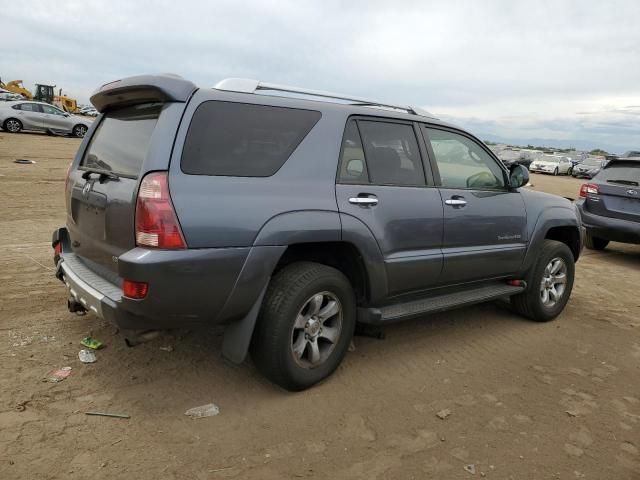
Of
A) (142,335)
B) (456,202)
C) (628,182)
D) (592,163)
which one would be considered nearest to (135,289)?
(142,335)

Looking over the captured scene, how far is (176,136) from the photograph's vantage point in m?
2.88

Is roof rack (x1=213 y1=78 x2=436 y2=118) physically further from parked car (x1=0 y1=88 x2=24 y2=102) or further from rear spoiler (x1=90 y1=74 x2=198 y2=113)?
parked car (x1=0 y1=88 x2=24 y2=102)

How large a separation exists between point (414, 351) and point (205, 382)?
1677mm

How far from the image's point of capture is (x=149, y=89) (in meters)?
3.02

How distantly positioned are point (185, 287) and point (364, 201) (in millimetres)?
1334

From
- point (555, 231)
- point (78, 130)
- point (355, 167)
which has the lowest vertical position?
Answer: point (78, 130)

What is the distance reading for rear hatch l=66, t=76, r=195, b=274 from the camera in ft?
9.52

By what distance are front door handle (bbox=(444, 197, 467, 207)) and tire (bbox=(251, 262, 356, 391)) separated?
1139 mm

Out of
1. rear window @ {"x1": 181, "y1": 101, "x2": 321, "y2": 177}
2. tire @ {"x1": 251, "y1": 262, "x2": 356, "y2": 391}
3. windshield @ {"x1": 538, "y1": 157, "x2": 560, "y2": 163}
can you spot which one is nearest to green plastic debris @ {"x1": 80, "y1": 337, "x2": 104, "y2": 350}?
tire @ {"x1": 251, "y1": 262, "x2": 356, "y2": 391}

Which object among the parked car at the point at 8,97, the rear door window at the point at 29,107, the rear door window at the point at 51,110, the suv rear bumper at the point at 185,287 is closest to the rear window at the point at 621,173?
the suv rear bumper at the point at 185,287

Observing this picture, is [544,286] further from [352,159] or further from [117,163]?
[117,163]

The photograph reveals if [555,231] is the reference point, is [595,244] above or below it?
below

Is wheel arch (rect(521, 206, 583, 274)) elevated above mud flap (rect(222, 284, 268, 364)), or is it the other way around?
wheel arch (rect(521, 206, 583, 274))

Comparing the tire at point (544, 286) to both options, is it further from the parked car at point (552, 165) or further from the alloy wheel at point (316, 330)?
the parked car at point (552, 165)
